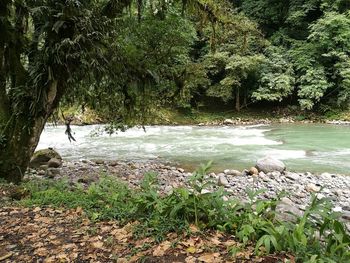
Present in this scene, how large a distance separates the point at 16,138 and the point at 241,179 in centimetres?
440

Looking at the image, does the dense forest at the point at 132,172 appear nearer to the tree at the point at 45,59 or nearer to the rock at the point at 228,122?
the tree at the point at 45,59

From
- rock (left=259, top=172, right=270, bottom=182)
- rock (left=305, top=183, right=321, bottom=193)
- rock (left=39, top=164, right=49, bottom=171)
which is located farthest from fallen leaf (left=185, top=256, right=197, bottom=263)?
rock (left=39, top=164, right=49, bottom=171)

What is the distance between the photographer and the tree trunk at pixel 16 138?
489 centimetres

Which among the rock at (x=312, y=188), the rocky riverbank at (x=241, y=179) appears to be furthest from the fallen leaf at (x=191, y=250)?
the rock at (x=312, y=188)

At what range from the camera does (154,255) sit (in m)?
2.44

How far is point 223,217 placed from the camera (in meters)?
2.81

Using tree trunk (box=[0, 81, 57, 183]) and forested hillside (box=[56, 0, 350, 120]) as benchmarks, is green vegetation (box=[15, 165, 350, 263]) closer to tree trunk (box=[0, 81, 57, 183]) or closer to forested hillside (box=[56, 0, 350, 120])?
tree trunk (box=[0, 81, 57, 183])

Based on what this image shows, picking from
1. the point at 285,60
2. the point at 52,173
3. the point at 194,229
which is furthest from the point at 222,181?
the point at 285,60

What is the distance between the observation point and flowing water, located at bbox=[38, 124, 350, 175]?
9.47 m

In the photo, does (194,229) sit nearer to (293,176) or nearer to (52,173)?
(52,173)

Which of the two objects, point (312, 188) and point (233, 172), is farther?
point (233, 172)

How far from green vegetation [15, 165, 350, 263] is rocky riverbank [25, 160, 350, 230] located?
2533mm

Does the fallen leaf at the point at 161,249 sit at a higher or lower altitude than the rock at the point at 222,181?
higher

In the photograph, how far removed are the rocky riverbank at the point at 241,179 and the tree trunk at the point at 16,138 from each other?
A: 124cm
